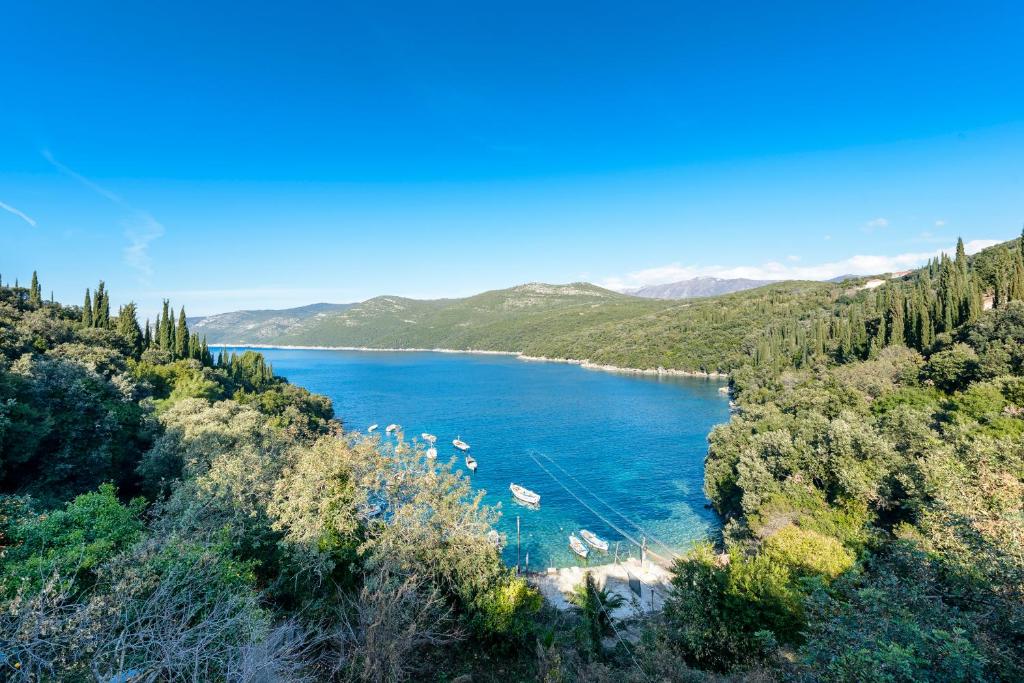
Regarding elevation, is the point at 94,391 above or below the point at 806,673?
above

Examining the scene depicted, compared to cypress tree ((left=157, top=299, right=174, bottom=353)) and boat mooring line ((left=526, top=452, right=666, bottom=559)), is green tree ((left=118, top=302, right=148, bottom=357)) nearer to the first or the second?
cypress tree ((left=157, top=299, right=174, bottom=353))

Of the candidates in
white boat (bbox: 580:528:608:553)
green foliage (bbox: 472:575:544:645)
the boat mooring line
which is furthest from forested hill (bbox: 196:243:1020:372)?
green foliage (bbox: 472:575:544:645)

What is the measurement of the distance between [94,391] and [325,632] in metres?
25.9

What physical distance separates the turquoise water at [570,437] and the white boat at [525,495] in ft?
2.69

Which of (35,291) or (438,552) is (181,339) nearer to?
(35,291)

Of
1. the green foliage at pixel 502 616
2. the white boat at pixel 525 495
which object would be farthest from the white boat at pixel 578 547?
the green foliage at pixel 502 616

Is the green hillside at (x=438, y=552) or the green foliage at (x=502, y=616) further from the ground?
the green hillside at (x=438, y=552)

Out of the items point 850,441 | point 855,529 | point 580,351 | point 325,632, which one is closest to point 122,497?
point 325,632

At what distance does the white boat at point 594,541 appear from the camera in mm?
33625

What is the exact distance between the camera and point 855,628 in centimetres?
915

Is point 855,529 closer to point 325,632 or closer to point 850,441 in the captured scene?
point 850,441

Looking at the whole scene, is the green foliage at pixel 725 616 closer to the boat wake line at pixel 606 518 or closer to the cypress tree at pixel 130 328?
the boat wake line at pixel 606 518

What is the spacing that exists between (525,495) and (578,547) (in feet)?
32.0

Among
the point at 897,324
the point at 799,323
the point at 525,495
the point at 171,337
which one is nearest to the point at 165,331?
the point at 171,337
